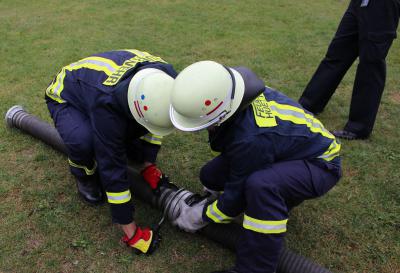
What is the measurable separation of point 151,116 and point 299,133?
3.45 ft

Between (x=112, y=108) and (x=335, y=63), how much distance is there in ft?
10.4

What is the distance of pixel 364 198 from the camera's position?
379 centimetres

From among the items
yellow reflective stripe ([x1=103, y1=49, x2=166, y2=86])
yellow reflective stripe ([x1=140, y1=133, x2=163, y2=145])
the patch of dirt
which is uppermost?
yellow reflective stripe ([x1=103, y1=49, x2=166, y2=86])

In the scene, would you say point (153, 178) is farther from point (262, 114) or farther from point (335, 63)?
point (335, 63)

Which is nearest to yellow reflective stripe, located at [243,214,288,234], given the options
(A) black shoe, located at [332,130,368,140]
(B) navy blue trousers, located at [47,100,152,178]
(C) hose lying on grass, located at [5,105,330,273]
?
(C) hose lying on grass, located at [5,105,330,273]

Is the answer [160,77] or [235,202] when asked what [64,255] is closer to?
[235,202]

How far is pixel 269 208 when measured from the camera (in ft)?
8.74

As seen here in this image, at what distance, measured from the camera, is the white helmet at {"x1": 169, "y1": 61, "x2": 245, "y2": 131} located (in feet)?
7.52

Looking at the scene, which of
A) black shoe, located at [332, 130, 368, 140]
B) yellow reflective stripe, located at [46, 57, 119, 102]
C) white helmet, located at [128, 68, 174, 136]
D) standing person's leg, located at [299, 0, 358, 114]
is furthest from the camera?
black shoe, located at [332, 130, 368, 140]

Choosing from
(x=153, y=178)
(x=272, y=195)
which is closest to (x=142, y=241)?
(x=153, y=178)

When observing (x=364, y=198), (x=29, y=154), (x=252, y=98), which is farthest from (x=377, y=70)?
(x=29, y=154)

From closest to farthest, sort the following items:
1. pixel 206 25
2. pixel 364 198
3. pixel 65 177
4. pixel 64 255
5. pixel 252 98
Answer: pixel 252 98 → pixel 64 255 → pixel 364 198 → pixel 65 177 → pixel 206 25

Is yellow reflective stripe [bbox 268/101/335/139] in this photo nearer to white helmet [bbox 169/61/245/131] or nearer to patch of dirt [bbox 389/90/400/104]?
white helmet [bbox 169/61/245/131]

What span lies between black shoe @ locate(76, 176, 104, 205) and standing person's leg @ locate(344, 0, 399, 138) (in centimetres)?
304
